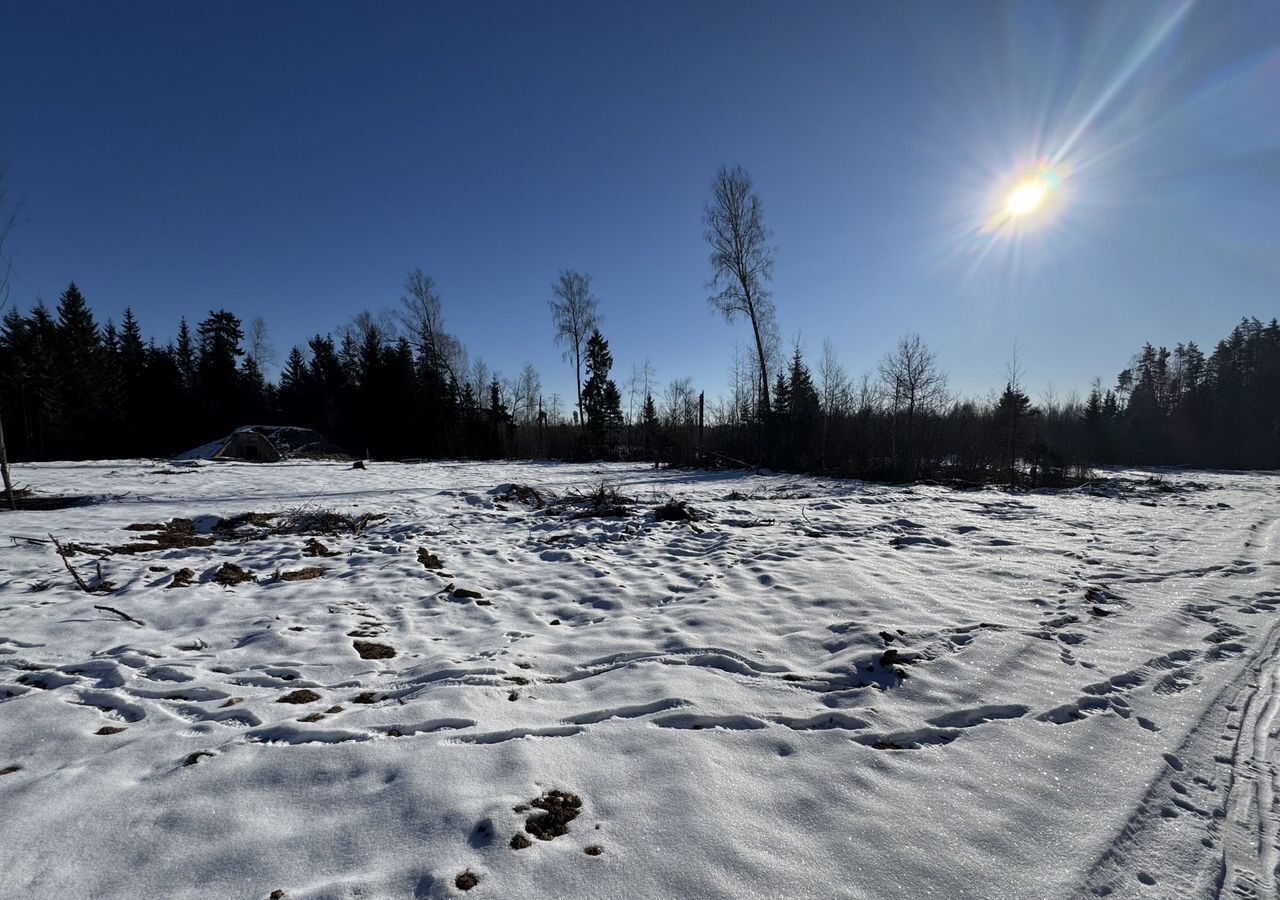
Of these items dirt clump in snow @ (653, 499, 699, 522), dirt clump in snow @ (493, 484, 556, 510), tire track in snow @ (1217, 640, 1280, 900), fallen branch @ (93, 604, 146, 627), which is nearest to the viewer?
tire track in snow @ (1217, 640, 1280, 900)

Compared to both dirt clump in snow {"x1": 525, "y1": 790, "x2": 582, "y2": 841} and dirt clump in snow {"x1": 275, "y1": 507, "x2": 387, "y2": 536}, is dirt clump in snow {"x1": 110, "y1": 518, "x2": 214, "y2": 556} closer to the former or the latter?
dirt clump in snow {"x1": 275, "y1": 507, "x2": 387, "y2": 536}

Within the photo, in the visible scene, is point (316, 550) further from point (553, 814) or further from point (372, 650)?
point (553, 814)

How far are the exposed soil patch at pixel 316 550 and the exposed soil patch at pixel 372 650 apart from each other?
114 inches

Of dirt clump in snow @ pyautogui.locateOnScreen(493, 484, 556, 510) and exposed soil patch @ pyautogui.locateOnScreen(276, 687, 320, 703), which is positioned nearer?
exposed soil patch @ pyautogui.locateOnScreen(276, 687, 320, 703)

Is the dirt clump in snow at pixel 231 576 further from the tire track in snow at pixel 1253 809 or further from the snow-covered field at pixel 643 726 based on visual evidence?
the tire track in snow at pixel 1253 809

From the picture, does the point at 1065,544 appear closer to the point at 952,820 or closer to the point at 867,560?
the point at 867,560

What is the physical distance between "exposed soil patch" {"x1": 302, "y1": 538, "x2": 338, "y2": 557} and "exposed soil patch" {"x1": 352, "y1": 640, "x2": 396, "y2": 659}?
2.90 meters

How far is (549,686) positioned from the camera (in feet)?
9.91

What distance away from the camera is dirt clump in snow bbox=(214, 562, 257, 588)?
15.9 feet

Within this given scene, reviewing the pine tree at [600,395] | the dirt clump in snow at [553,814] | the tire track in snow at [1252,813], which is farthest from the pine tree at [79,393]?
the tire track in snow at [1252,813]

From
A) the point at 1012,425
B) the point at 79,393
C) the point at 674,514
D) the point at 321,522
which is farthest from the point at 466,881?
the point at 79,393

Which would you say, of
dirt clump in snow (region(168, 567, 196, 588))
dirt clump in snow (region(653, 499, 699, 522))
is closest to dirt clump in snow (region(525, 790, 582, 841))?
dirt clump in snow (region(168, 567, 196, 588))

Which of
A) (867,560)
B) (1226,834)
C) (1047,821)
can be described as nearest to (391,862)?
(1047,821)

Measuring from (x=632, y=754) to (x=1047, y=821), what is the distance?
175 cm
